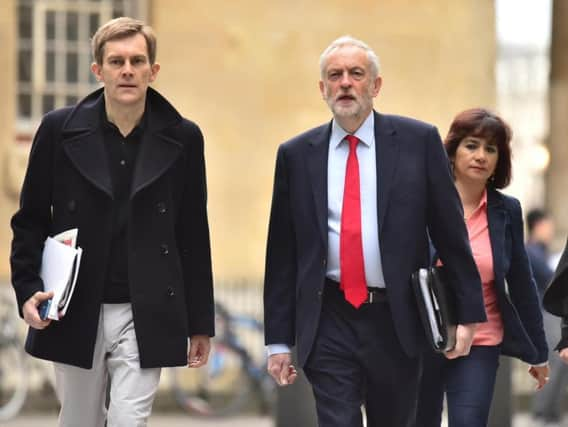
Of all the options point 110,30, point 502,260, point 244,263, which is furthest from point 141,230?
point 244,263

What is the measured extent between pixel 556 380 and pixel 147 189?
8333mm

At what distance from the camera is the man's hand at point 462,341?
727 centimetres

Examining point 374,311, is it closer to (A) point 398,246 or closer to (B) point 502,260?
(A) point 398,246

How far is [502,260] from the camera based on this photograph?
26.5 ft

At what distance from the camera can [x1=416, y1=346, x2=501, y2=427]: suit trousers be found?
786cm

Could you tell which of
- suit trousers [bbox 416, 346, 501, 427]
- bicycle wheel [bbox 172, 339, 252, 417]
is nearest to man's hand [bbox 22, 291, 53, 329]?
suit trousers [bbox 416, 346, 501, 427]

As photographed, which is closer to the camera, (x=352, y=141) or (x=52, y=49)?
(x=352, y=141)

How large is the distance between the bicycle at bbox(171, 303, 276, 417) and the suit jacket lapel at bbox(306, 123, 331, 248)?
386 inches

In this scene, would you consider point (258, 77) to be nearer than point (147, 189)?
No

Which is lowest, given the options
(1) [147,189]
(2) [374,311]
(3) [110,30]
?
(2) [374,311]

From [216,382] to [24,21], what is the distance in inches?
173

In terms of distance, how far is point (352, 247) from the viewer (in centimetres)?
712

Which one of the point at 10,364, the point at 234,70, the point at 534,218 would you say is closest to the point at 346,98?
the point at 534,218

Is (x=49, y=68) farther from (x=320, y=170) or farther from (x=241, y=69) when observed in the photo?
(x=320, y=170)
